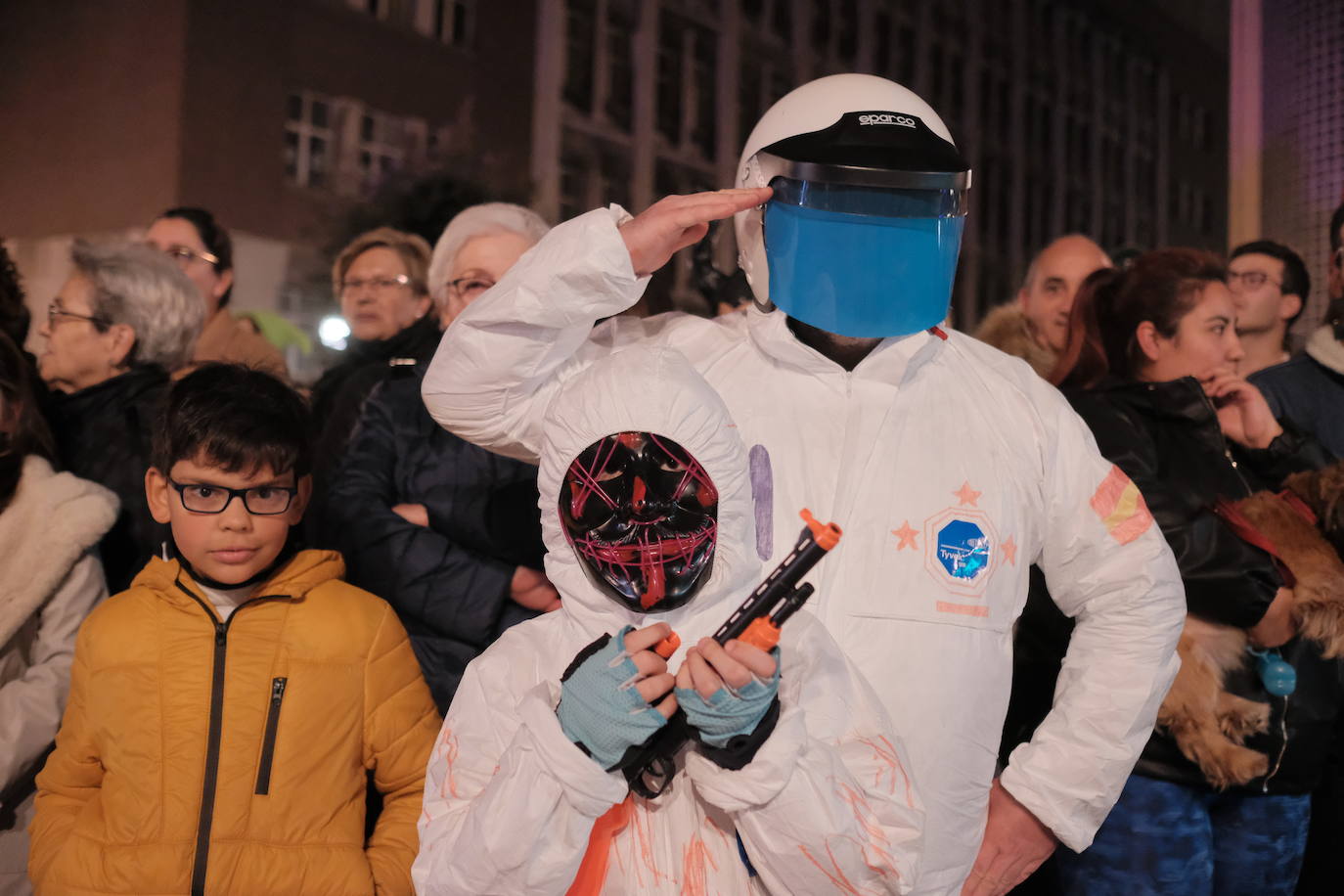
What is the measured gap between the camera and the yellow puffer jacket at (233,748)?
1.93 m

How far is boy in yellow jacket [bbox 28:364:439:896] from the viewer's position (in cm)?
194

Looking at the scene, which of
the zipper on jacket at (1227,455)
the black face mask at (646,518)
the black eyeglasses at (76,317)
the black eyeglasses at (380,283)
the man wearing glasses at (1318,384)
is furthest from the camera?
the black eyeglasses at (380,283)

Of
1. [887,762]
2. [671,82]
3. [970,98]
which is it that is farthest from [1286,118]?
[970,98]

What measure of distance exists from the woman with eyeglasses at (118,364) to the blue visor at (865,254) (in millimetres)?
1590

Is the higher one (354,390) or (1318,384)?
(1318,384)

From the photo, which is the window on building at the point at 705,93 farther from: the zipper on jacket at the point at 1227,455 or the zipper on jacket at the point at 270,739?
the zipper on jacket at the point at 270,739

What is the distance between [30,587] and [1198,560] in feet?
7.22

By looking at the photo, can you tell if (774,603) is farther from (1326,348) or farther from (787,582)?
(1326,348)

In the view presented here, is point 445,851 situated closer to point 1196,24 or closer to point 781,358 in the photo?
point 781,358

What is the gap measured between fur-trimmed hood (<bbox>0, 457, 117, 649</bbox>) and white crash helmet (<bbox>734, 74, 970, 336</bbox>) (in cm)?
146

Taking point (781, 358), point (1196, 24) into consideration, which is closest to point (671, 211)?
point (781, 358)

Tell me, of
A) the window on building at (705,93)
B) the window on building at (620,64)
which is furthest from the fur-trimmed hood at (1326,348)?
the window on building at (705,93)

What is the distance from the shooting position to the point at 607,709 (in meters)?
1.32

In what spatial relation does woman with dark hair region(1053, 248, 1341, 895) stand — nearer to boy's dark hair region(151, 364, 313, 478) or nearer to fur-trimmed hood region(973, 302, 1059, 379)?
fur-trimmed hood region(973, 302, 1059, 379)
